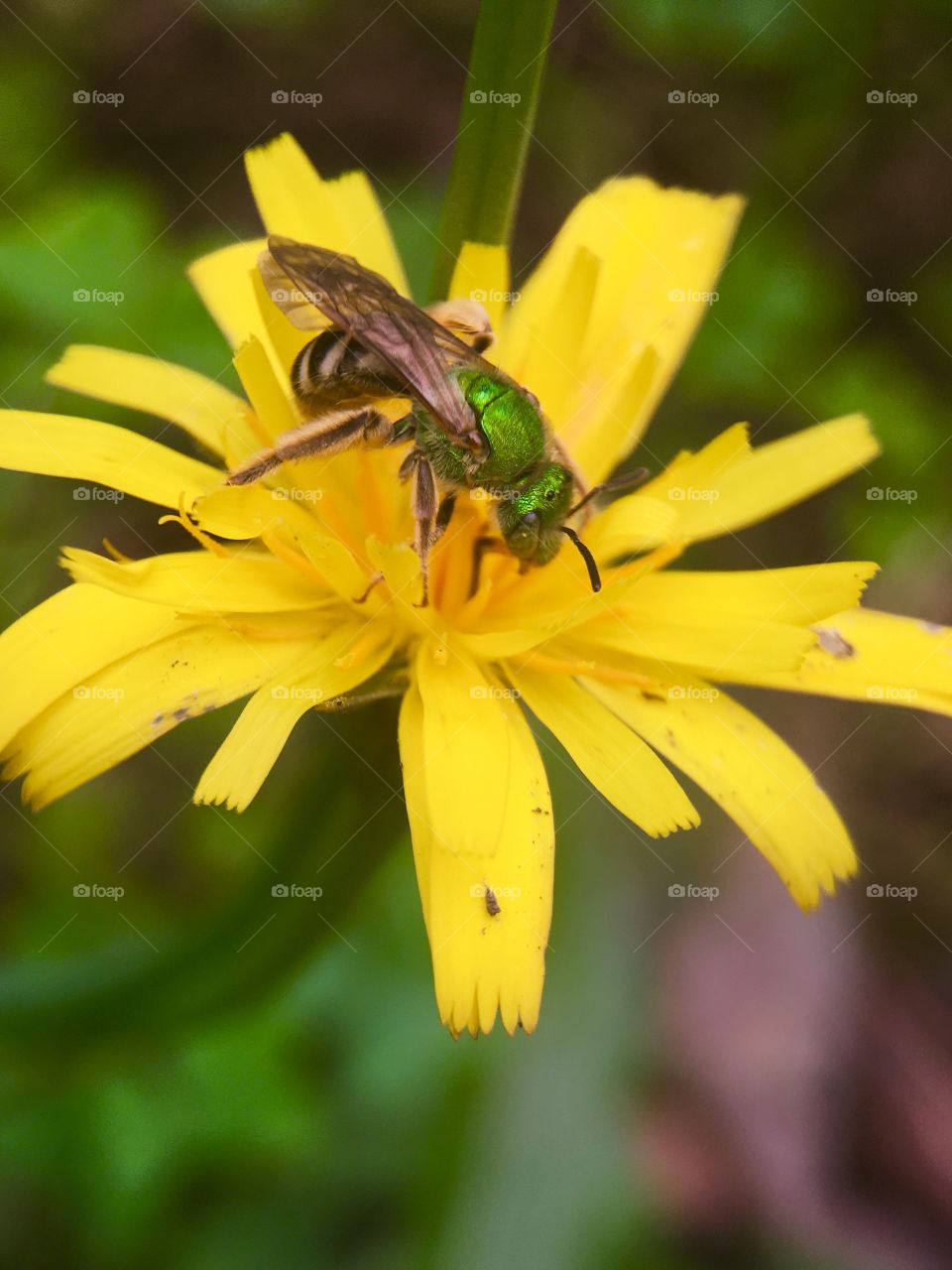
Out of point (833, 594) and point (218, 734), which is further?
point (218, 734)

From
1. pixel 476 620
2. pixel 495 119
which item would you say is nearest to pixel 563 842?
pixel 476 620

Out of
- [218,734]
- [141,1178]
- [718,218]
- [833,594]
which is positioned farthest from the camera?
[218,734]

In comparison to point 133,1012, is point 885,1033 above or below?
below

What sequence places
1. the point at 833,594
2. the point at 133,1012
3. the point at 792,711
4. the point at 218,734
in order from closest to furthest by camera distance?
the point at 833,594, the point at 133,1012, the point at 218,734, the point at 792,711

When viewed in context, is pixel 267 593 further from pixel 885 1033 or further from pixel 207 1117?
pixel 885 1033

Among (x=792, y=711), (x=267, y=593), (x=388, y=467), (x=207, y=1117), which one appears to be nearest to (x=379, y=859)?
(x=267, y=593)

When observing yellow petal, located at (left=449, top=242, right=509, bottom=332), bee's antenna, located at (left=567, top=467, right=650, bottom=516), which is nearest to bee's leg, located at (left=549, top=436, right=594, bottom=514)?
bee's antenna, located at (left=567, top=467, right=650, bottom=516)

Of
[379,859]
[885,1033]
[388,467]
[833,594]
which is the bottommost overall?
[885,1033]

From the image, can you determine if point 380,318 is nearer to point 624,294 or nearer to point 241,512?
point 241,512
